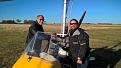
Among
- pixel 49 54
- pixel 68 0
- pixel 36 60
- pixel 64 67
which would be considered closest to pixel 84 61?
pixel 64 67

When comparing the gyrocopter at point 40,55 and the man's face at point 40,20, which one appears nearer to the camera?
the gyrocopter at point 40,55

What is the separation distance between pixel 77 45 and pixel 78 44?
0.04 meters

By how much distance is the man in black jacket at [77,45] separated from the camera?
6.26 metres

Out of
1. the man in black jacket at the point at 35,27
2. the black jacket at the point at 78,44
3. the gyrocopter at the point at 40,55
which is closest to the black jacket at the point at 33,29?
the man in black jacket at the point at 35,27

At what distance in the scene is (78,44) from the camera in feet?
20.8

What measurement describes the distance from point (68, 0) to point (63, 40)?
185 centimetres

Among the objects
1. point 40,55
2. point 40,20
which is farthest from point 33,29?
point 40,55

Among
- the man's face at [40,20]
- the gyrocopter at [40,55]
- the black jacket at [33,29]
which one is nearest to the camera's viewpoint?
the gyrocopter at [40,55]

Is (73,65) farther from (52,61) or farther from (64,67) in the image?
(52,61)

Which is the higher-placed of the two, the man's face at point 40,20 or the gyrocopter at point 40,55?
the man's face at point 40,20

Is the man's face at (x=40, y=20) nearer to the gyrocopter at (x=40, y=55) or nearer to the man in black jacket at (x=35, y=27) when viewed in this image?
the man in black jacket at (x=35, y=27)

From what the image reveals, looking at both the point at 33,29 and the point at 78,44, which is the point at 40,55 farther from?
the point at 33,29

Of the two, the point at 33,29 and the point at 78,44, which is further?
the point at 33,29

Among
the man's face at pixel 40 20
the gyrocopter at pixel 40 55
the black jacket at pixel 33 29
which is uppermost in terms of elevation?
the man's face at pixel 40 20
